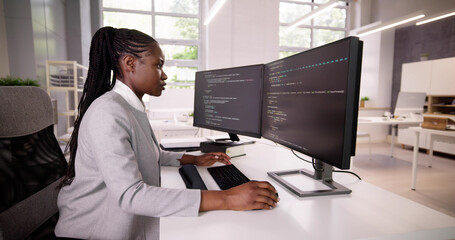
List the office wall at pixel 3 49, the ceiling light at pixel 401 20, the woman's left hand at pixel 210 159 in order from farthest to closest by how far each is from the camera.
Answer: the ceiling light at pixel 401 20
the office wall at pixel 3 49
the woman's left hand at pixel 210 159

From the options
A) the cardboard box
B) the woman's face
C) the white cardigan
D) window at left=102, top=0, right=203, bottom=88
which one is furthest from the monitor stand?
window at left=102, top=0, right=203, bottom=88

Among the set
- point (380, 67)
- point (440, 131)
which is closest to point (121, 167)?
point (440, 131)

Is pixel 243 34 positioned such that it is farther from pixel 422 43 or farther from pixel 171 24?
pixel 422 43

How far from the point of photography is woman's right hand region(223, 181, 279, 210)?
726mm

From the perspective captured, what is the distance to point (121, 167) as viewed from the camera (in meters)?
0.68

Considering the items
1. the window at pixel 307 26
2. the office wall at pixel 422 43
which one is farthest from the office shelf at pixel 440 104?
the window at pixel 307 26

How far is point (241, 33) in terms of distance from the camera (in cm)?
533

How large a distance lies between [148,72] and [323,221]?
0.75m

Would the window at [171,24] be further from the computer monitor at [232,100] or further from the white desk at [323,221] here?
the white desk at [323,221]

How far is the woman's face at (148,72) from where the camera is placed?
912 mm

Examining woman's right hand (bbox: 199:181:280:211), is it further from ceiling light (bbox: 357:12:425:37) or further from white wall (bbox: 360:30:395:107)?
white wall (bbox: 360:30:395:107)

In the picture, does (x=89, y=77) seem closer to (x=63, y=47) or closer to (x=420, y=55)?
(x=63, y=47)

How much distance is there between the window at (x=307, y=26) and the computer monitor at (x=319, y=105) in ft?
18.2

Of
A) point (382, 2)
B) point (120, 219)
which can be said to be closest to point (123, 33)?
point (120, 219)
